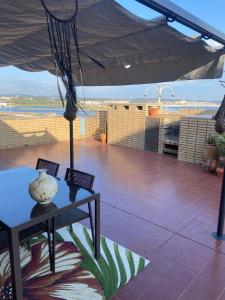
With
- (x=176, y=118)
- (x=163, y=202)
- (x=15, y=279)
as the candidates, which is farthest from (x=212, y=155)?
(x=15, y=279)

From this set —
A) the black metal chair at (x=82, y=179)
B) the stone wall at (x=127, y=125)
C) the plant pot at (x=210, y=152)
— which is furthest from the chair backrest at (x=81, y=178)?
the stone wall at (x=127, y=125)

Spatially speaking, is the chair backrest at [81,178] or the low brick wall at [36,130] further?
the low brick wall at [36,130]

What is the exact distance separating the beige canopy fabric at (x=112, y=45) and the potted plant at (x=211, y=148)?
8.26 feet

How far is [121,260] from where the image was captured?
2.16 m

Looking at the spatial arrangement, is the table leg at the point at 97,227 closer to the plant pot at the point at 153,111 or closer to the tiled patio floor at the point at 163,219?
the tiled patio floor at the point at 163,219

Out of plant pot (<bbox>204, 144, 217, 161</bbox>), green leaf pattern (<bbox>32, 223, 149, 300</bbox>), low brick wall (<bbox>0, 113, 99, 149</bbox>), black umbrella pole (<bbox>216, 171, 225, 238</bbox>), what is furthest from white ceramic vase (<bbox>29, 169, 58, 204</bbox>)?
low brick wall (<bbox>0, 113, 99, 149</bbox>)

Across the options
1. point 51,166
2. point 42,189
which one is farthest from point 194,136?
point 42,189

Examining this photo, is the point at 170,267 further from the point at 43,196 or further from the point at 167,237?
the point at 43,196

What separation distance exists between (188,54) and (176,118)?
3905 millimetres

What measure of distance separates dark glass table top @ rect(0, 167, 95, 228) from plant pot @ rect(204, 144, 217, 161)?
3.87 meters

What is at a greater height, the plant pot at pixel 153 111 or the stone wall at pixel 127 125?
the plant pot at pixel 153 111

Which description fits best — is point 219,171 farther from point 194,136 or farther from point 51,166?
point 51,166

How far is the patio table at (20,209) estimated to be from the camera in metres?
1.48

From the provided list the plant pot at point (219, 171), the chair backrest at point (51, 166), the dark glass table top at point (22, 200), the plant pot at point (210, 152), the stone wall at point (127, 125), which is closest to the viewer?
the dark glass table top at point (22, 200)
